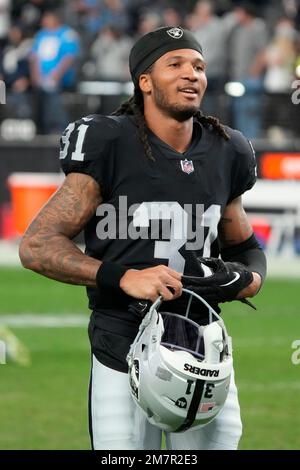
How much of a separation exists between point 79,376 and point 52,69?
8835mm

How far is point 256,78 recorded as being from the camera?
54.6 ft

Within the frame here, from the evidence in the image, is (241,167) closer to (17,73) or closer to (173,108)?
(173,108)

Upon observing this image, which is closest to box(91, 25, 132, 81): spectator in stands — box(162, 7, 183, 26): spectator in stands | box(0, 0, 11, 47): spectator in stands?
box(162, 7, 183, 26): spectator in stands

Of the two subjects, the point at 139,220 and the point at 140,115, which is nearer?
the point at 139,220

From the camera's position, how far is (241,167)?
15.6ft

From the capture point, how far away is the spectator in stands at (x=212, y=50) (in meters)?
16.2

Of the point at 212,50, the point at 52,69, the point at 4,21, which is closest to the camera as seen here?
the point at 212,50

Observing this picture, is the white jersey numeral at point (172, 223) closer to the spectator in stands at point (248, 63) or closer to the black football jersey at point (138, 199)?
the black football jersey at point (138, 199)

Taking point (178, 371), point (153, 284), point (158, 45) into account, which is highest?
point (158, 45)

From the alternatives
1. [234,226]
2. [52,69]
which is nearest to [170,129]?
[234,226]

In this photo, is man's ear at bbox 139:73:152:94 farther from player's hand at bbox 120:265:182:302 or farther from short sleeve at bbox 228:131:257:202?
player's hand at bbox 120:265:182:302

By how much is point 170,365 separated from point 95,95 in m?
12.6

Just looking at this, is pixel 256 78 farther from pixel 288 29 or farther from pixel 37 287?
pixel 37 287

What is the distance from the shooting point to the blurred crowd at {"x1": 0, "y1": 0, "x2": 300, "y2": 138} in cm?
1630
